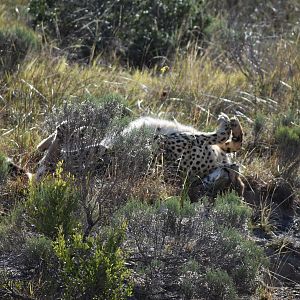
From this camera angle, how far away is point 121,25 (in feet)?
33.6

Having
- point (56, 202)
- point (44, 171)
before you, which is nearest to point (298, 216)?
point (44, 171)

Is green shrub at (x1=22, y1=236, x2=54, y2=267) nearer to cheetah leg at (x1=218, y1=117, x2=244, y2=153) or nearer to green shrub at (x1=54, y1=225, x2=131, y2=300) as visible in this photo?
green shrub at (x1=54, y1=225, x2=131, y2=300)

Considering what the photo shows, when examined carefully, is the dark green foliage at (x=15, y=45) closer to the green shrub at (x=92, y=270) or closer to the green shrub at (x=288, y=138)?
the green shrub at (x=288, y=138)

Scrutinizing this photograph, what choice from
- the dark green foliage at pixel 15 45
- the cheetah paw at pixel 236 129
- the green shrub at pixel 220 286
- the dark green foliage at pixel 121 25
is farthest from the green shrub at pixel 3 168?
the dark green foliage at pixel 121 25

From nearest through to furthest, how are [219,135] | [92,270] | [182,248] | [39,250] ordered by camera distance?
[92,270] → [39,250] → [182,248] → [219,135]

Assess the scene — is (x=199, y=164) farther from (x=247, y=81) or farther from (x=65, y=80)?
(x=247, y=81)

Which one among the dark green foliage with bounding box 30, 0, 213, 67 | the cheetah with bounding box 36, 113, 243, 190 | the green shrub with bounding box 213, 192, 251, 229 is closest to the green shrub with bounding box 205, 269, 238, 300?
the green shrub with bounding box 213, 192, 251, 229

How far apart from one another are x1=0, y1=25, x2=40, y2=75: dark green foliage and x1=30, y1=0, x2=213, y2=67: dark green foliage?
3.17 ft

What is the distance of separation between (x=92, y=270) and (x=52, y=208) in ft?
1.80

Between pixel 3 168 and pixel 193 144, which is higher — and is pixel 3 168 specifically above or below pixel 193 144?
above

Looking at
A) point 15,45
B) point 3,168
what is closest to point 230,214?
point 3,168

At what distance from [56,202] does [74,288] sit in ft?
1.81

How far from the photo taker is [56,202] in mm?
5184

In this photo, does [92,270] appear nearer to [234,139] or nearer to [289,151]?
[234,139]
